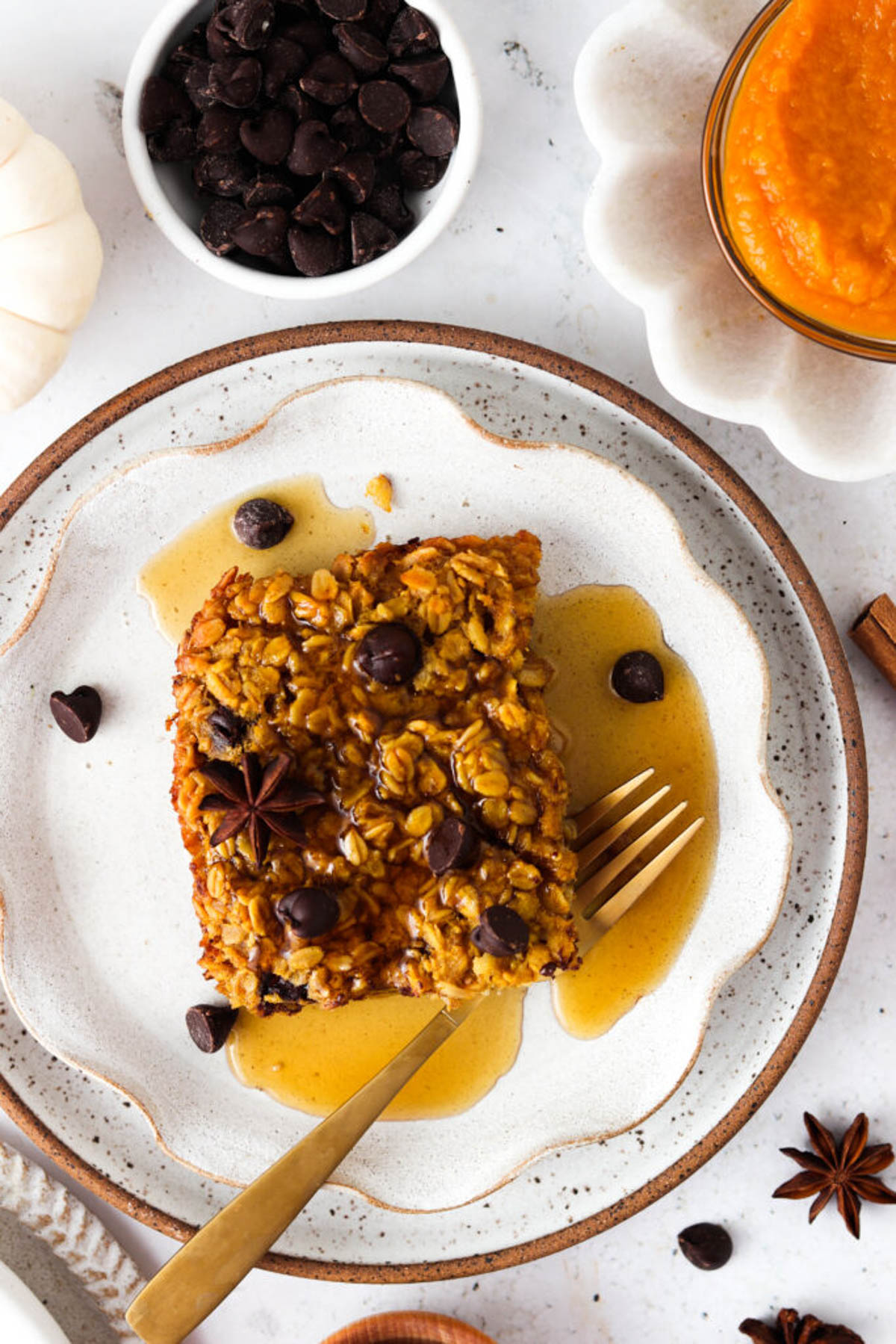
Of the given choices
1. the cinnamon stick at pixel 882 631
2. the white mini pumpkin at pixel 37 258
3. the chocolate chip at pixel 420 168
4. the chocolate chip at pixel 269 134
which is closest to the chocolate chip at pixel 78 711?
the white mini pumpkin at pixel 37 258

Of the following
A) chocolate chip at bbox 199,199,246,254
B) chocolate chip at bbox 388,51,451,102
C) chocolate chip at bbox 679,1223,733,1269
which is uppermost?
chocolate chip at bbox 388,51,451,102

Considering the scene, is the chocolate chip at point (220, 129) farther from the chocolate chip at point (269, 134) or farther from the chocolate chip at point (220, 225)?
the chocolate chip at point (220, 225)

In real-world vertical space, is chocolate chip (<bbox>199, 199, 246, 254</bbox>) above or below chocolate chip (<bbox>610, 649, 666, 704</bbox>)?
above

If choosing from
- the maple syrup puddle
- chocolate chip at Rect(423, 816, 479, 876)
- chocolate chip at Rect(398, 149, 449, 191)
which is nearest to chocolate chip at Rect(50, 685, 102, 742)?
the maple syrup puddle

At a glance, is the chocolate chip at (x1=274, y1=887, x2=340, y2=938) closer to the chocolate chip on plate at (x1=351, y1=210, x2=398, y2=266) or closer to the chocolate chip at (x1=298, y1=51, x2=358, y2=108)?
the chocolate chip on plate at (x1=351, y1=210, x2=398, y2=266)

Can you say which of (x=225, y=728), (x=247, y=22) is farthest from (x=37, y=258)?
(x=225, y=728)

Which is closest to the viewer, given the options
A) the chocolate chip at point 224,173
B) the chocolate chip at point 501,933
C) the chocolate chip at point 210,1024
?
the chocolate chip at point 501,933
